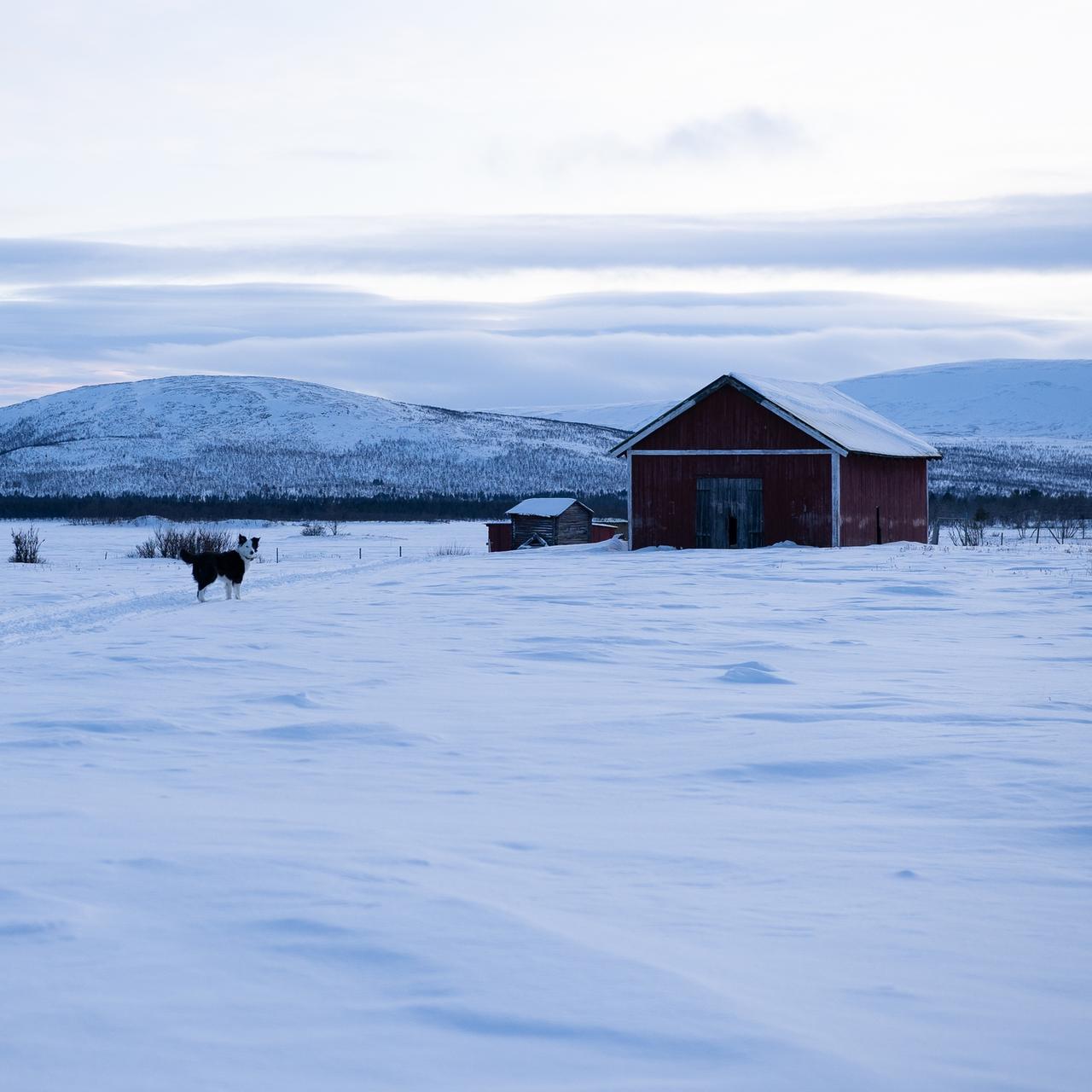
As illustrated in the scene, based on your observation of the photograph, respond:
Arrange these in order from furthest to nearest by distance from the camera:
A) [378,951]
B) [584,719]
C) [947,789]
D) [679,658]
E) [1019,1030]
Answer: [679,658]
[584,719]
[947,789]
[378,951]
[1019,1030]

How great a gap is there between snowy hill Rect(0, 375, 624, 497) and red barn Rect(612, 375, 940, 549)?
102 metres

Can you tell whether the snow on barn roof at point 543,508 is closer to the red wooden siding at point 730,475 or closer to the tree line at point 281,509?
the red wooden siding at point 730,475

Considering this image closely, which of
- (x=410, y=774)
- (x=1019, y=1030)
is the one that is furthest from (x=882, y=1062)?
(x=410, y=774)

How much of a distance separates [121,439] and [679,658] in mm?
173144

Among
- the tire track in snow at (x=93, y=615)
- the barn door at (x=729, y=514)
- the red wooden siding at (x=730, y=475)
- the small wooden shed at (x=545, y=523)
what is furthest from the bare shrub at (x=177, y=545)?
the barn door at (x=729, y=514)

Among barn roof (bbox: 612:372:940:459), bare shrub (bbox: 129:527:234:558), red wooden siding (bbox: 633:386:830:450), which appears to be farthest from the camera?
bare shrub (bbox: 129:527:234:558)

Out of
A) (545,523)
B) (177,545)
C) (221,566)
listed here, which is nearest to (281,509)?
(545,523)

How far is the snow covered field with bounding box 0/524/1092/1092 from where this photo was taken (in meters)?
3.57

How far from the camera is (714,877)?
511 centimetres

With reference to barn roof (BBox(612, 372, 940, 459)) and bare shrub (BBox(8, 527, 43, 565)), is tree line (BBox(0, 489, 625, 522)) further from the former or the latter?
barn roof (BBox(612, 372, 940, 459))

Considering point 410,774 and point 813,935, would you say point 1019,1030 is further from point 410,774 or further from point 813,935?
point 410,774

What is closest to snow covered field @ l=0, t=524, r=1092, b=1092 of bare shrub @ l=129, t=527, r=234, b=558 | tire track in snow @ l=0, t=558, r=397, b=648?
tire track in snow @ l=0, t=558, r=397, b=648

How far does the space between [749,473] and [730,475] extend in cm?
42

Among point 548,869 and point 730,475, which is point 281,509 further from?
point 548,869
